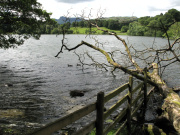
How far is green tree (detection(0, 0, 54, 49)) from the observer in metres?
16.2

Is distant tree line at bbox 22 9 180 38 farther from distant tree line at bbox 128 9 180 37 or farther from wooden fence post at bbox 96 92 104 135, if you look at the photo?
wooden fence post at bbox 96 92 104 135

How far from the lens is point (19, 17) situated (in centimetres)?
1747

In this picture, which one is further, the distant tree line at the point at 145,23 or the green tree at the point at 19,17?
the green tree at the point at 19,17

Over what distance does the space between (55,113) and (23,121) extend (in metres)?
1.79

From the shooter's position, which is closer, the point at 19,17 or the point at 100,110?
the point at 100,110

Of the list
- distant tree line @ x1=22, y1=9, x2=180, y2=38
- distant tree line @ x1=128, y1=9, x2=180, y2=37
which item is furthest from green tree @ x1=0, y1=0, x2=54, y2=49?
distant tree line @ x1=128, y1=9, x2=180, y2=37

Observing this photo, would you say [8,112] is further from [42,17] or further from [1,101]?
[42,17]

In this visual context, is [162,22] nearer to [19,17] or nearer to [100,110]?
[100,110]

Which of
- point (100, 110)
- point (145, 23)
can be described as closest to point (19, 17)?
point (145, 23)

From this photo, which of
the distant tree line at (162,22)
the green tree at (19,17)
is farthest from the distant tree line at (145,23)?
the green tree at (19,17)

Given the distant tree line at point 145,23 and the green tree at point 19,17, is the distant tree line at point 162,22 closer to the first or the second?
the distant tree line at point 145,23

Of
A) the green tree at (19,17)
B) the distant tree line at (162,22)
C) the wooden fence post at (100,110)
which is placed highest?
the green tree at (19,17)

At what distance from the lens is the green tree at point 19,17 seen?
16.2 metres

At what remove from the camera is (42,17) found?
19.6 m
